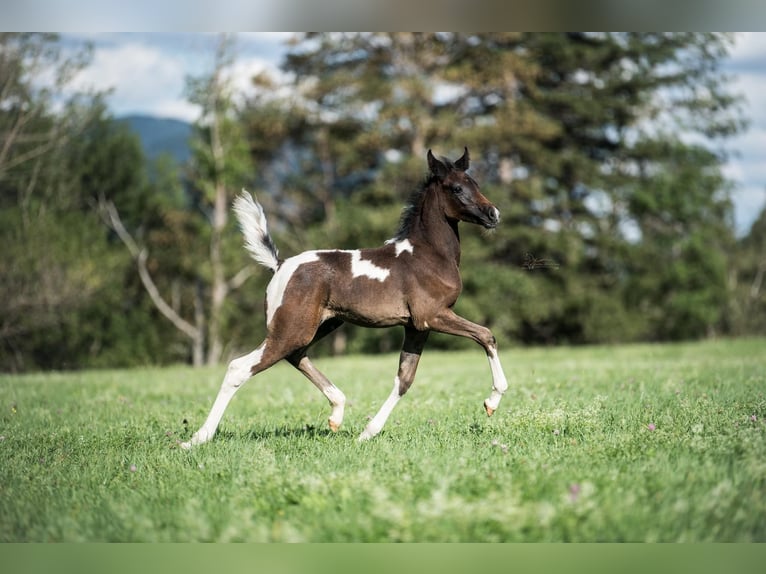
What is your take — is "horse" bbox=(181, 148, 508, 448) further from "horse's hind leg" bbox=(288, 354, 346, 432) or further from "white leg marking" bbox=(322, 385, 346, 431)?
"white leg marking" bbox=(322, 385, 346, 431)

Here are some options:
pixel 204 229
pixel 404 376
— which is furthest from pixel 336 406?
pixel 204 229

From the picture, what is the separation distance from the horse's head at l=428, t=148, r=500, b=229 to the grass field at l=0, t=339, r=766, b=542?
1873 millimetres

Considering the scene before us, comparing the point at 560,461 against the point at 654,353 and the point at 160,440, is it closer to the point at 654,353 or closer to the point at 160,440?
the point at 160,440

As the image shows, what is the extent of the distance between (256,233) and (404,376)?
1799mm

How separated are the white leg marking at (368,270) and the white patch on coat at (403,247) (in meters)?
0.23

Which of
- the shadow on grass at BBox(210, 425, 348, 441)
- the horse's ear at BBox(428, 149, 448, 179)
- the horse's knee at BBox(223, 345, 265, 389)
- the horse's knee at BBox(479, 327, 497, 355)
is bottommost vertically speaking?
the shadow on grass at BBox(210, 425, 348, 441)

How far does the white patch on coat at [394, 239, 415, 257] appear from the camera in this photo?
700cm

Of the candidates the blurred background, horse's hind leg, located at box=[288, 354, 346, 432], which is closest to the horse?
horse's hind leg, located at box=[288, 354, 346, 432]

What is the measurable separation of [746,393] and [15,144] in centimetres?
2043

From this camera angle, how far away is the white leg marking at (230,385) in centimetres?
677

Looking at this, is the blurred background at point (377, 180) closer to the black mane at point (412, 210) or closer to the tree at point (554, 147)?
the tree at point (554, 147)

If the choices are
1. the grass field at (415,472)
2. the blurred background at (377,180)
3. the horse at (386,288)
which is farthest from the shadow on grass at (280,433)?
the blurred background at (377,180)

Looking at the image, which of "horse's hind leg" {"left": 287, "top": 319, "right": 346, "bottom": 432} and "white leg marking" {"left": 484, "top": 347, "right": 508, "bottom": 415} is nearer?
"white leg marking" {"left": 484, "top": 347, "right": 508, "bottom": 415}

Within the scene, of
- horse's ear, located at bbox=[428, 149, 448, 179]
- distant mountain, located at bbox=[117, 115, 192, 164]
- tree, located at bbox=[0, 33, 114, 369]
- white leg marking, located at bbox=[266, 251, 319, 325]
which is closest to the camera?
white leg marking, located at bbox=[266, 251, 319, 325]
